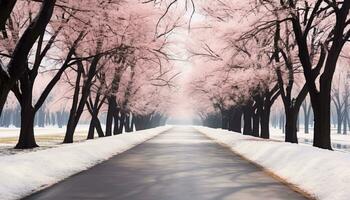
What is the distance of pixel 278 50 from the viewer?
2769 cm

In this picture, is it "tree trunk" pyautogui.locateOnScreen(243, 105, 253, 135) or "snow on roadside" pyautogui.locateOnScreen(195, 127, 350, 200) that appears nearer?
"snow on roadside" pyautogui.locateOnScreen(195, 127, 350, 200)

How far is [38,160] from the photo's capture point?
14430 mm

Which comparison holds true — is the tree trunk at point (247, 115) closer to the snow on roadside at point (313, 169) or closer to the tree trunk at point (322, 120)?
the tree trunk at point (322, 120)

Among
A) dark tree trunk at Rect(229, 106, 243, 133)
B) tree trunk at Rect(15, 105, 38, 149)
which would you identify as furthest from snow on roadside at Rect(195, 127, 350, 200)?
dark tree trunk at Rect(229, 106, 243, 133)

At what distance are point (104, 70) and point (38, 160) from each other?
894 inches

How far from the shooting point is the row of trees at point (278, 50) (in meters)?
20.6

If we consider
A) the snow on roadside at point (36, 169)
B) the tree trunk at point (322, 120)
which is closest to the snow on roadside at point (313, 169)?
the tree trunk at point (322, 120)

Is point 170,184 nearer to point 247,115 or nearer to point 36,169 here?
point 36,169

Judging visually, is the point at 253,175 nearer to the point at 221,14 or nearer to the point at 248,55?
the point at 221,14

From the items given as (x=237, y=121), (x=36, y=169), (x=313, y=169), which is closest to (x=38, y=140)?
(x=237, y=121)

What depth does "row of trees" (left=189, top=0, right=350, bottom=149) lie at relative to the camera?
20594mm

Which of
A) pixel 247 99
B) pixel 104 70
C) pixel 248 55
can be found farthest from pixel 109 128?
pixel 248 55

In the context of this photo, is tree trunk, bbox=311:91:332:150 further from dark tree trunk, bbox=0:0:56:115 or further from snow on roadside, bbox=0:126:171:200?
dark tree trunk, bbox=0:0:56:115

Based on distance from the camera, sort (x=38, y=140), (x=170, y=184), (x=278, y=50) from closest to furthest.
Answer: (x=170, y=184), (x=278, y=50), (x=38, y=140)
